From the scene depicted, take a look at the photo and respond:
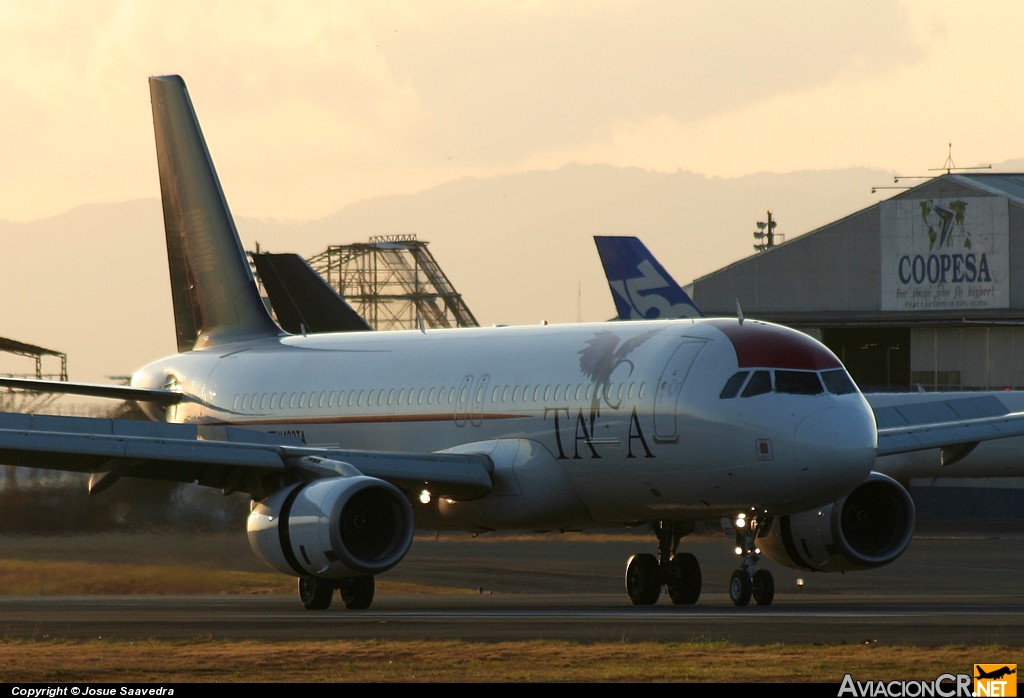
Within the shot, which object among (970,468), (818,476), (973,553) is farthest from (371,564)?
(970,468)

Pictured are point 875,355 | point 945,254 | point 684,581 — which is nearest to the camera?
point 684,581

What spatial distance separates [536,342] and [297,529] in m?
6.03

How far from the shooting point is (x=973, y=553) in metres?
46.6

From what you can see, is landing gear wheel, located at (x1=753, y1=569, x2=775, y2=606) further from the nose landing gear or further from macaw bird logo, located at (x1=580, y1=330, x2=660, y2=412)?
macaw bird logo, located at (x1=580, y1=330, x2=660, y2=412)

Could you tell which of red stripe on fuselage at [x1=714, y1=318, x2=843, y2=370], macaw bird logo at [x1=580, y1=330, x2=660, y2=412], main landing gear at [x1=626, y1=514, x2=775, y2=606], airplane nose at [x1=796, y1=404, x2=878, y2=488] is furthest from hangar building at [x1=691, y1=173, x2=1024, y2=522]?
airplane nose at [x1=796, y1=404, x2=878, y2=488]

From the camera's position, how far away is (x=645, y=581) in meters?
30.8

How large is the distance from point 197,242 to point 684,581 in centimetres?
1518

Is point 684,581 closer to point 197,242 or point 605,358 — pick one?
point 605,358

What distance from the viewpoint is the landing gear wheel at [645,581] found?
101ft

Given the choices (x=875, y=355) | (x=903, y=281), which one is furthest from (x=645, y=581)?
(x=875, y=355)

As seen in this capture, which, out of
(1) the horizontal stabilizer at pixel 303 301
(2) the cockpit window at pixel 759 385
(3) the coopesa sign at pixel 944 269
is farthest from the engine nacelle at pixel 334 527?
(3) the coopesa sign at pixel 944 269

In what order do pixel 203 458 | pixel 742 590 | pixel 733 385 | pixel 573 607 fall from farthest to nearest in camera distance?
pixel 573 607 < pixel 203 458 < pixel 742 590 < pixel 733 385

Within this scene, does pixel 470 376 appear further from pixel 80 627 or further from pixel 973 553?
pixel 973 553

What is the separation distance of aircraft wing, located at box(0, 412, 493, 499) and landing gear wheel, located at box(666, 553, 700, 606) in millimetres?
3220
